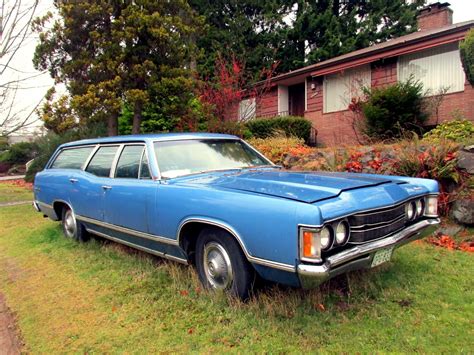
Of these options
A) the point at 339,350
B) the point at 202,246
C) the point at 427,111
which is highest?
the point at 427,111

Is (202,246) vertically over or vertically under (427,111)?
under

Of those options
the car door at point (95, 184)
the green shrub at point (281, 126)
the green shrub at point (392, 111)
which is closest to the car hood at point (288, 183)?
the car door at point (95, 184)

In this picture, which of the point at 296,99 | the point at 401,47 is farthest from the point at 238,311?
the point at 296,99

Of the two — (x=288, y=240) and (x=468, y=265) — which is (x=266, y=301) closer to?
(x=288, y=240)

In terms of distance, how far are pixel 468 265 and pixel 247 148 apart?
2.89 m

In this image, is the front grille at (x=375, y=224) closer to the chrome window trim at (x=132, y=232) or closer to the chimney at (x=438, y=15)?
the chrome window trim at (x=132, y=232)

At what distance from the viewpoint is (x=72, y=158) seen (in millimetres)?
5809

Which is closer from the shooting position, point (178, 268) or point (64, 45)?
point (178, 268)

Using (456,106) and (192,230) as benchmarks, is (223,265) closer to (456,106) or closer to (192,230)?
(192,230)

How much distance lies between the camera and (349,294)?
11.0 ft

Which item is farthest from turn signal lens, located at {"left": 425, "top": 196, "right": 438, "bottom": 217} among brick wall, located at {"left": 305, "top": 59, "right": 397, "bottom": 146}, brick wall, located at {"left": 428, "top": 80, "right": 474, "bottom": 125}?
brick wall, located at {"left": 305, "top": 59, "right": 397, "bottom": 146}

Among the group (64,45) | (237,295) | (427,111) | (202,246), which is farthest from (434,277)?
(64,45)

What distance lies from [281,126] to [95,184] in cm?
939

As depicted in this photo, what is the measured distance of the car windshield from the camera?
4.05 m
